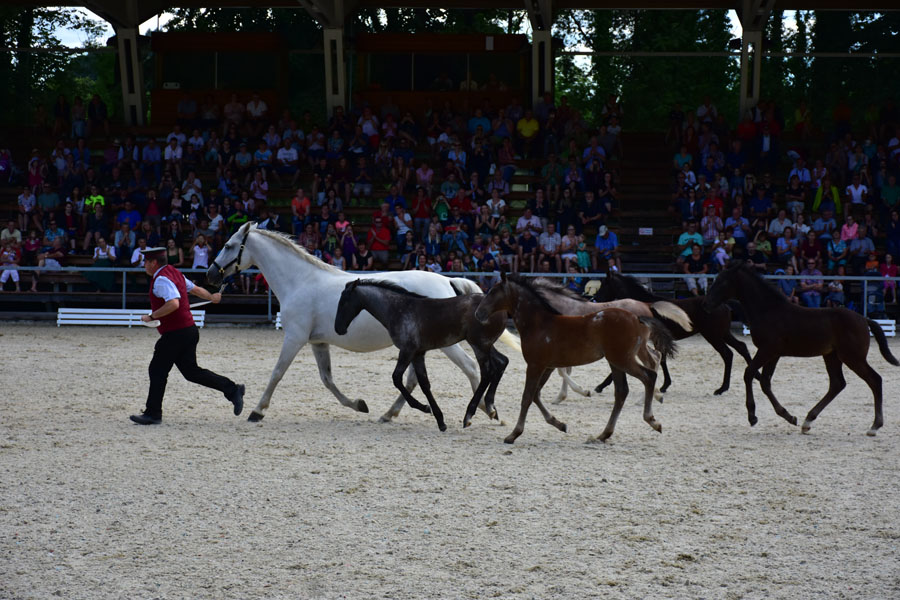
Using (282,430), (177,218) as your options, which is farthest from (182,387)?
(177,218)

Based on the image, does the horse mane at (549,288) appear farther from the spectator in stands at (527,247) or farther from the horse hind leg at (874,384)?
the spectator in stands at (527,247)

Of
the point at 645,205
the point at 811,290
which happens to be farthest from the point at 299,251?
the point at 645,205

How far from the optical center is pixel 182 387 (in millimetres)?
11398

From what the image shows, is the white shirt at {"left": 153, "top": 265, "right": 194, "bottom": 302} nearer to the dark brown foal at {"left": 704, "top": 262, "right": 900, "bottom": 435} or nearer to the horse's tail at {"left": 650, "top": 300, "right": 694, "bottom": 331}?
the horse's tail at {"left": 650, "top": 300, "right": 694, "bottom": 331}

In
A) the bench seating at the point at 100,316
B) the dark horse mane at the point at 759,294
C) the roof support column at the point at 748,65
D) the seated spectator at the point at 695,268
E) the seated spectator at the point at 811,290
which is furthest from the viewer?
the roof support column at the point at 748,65

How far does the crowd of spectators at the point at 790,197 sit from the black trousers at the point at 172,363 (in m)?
10.2

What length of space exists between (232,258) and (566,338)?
12.6ft

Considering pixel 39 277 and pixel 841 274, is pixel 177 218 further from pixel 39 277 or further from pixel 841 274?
pixel 841 274

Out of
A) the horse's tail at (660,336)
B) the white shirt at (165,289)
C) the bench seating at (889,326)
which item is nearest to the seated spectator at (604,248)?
the bench seating at (889,326)

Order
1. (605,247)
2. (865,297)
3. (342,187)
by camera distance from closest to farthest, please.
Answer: (865,297) < (605,247) < (342,187)

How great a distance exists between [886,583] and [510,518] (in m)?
2.01

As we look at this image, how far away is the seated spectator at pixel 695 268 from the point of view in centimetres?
1741

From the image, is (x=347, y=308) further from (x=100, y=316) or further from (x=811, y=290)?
(x=811, y=290)

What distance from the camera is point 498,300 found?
843 cm
